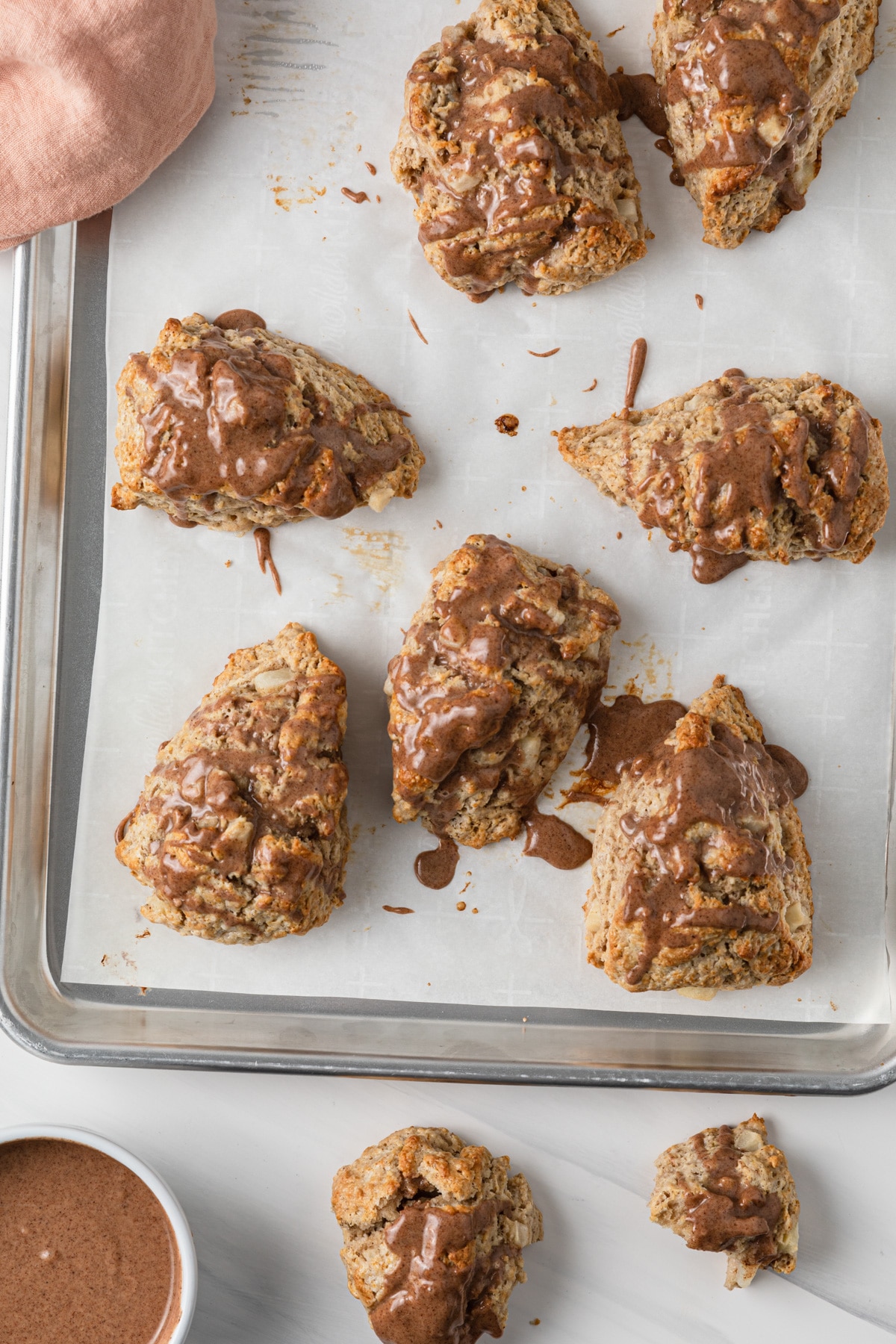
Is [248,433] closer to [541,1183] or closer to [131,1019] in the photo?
[131,1019]

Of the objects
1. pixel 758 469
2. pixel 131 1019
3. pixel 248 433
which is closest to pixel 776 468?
pixel 758 469

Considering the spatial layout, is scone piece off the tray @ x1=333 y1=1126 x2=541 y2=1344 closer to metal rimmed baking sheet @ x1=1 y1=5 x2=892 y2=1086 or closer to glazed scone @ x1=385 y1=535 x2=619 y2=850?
metal rimmed baking sheet @ x1=1 y1=5 x2=892 y2=1086

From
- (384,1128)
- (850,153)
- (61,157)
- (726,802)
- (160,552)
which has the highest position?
(850,153)

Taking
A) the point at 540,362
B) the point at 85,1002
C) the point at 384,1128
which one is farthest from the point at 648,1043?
the point at 540,362

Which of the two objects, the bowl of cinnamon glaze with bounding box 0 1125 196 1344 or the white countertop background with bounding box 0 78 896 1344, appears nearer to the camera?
the bowl of cinnamon glaze with bounding box 0 1125 196 1344

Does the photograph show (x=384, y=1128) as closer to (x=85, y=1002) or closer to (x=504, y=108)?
(x=85, y=1002)

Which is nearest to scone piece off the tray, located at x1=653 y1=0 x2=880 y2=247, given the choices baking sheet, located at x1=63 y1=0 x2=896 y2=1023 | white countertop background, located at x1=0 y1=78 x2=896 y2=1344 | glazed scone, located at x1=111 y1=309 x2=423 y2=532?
baking sheet, located at x1=63 y1=0 x2=896 y2=1023
